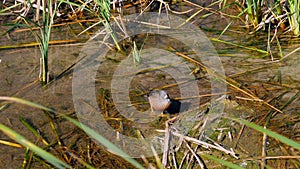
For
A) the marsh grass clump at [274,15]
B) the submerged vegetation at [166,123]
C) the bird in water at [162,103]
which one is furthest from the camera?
the marsh grass clump at [274,15]

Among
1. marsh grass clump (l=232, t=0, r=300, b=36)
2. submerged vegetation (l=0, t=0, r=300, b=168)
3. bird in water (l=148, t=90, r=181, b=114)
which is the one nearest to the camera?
submerged vegetation (l=0, t=0, r=300, b=168)

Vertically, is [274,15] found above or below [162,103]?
above

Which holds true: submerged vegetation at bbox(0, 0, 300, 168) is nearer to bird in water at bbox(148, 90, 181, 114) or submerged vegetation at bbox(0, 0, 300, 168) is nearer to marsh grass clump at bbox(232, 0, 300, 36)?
marsh grass clump at bbox(232, 0, 300, 36)

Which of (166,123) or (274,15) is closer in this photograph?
(166,123)

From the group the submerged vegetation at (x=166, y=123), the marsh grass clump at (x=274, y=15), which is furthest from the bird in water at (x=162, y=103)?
the marsh grass clump at (x=274, y=15)

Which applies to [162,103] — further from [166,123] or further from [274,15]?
[274,15]

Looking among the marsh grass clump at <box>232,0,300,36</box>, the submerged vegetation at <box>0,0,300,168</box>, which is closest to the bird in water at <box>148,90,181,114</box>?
the submerged vegetation at <box>0,0,300,168</box>

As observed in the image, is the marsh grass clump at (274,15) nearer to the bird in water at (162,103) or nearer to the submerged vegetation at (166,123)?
the submerged vegetation at (166,123)

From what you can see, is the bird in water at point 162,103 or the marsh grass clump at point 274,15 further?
the marsh grass clump at point 274,15

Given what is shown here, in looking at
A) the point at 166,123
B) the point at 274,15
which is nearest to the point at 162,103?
the point at 166,123

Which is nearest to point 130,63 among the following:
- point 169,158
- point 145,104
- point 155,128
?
point 145,104

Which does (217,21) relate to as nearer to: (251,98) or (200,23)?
(200,23)
